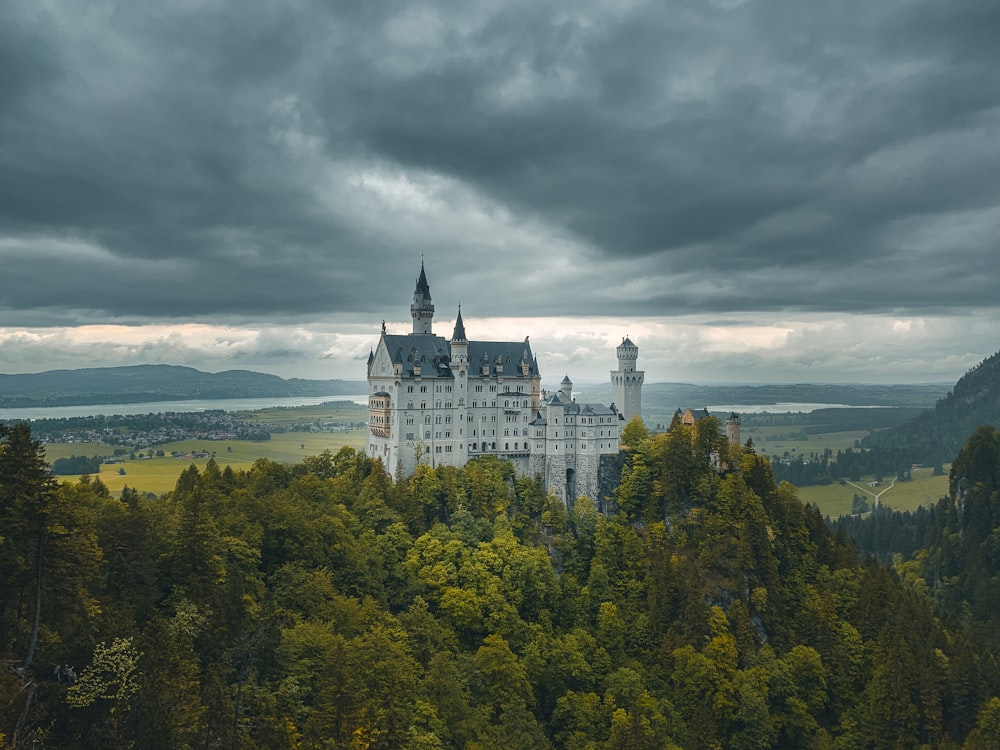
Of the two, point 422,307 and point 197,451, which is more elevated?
point 422,307

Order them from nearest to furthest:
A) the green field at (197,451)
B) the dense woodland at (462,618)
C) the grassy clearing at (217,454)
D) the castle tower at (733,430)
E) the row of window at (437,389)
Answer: the dense woodland at (462,618), the row of window at (437,389), the grassy clearing at (217,454), the green field at (197,451), the castle tower at (733,430)

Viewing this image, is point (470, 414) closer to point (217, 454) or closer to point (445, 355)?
point (445, 355)

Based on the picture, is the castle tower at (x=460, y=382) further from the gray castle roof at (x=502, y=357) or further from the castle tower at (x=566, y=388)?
the castle tower at (x=566, y=388)

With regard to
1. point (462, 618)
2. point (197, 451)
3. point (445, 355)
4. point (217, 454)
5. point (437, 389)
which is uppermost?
point (445, 355)

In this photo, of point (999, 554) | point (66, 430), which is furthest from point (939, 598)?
point (66, 430)

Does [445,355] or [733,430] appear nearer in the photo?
[445,355]

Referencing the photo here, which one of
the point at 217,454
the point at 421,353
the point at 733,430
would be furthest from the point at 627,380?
the point at 217,454

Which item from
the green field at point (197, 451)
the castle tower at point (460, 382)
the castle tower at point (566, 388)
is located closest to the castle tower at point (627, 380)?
the castle tower at point (566, 388)

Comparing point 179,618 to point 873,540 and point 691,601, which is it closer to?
point 691,601
